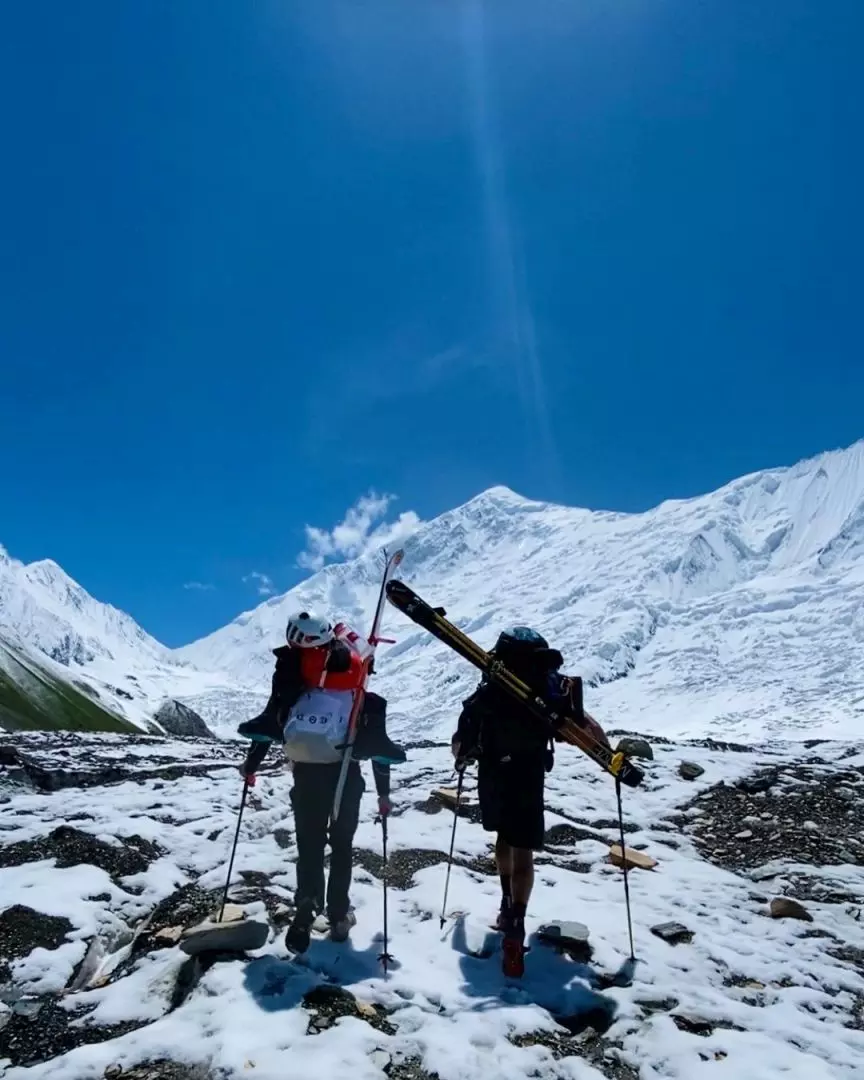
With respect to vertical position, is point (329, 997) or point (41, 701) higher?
point (41, 701)

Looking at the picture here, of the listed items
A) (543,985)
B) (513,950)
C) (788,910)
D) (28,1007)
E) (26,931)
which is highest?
(788,910)

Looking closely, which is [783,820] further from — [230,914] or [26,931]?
[26,931]

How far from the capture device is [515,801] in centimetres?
754

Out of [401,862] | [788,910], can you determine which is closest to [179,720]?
[401,862]

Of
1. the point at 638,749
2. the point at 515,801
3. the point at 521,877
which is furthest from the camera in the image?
the point at 638,749

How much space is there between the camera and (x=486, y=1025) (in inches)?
235

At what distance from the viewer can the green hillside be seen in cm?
10094

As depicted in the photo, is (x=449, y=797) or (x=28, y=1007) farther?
(x=449, y=797)

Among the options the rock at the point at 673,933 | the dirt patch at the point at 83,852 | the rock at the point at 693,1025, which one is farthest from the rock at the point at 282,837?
the rock at the point at 693,1025

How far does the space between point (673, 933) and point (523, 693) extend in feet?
11.1

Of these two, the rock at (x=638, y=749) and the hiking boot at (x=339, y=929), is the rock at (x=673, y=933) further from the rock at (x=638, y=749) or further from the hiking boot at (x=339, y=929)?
the rock at (x=638, y=749)

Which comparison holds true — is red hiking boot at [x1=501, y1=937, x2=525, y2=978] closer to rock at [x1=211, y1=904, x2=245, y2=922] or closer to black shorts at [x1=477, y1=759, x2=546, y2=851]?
black shorts at [x1=477, y1=759, x2=546, y2=851]

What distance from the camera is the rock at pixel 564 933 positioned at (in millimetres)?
7598

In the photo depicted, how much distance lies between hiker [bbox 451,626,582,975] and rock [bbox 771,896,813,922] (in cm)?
361
